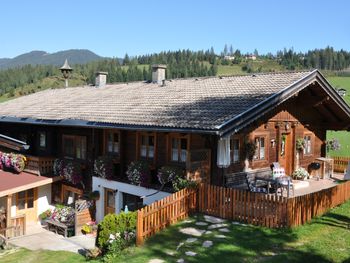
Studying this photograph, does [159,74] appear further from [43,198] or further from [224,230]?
[224,230]

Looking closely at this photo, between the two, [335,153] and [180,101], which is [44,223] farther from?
[335,153]

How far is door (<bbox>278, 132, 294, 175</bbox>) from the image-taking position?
18281 millimetres

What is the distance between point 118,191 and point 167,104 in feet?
13.0

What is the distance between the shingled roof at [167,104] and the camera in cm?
1374

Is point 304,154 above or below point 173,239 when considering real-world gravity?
above

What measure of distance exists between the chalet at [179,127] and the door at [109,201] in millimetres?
42

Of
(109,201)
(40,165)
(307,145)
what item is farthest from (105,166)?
(307,145)

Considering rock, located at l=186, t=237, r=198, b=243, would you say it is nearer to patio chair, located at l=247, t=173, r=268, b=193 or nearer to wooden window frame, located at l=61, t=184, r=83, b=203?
patio chair, located at l=247, t=173, r=268, b=193

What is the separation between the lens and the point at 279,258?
31.6 ft

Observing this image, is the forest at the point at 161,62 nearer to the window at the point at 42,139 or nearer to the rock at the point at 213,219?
the window at the point at 42,139

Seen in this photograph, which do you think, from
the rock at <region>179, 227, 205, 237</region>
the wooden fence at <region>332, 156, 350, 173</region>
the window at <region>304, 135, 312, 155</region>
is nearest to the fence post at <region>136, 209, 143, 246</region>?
the rock at <region>179, 227, 205, 237</region>

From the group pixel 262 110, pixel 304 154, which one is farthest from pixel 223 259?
pixel 304 154

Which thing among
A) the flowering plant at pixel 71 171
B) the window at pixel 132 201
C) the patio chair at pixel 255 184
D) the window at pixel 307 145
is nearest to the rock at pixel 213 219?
the patio chair at pixel 255 184

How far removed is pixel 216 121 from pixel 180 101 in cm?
417
